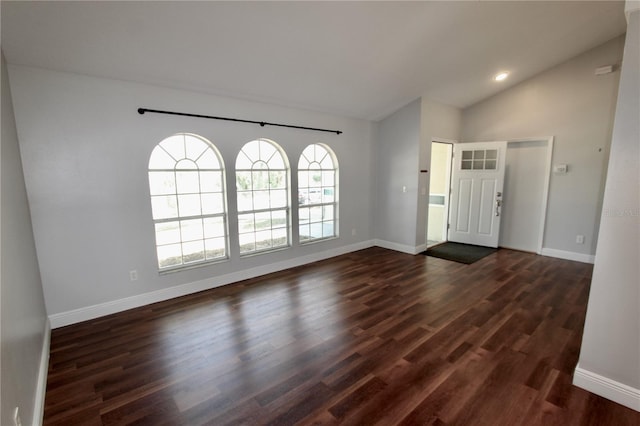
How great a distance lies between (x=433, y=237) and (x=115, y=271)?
597cm

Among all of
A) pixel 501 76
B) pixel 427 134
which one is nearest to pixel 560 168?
pixel 501 76

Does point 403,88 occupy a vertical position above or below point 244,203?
above

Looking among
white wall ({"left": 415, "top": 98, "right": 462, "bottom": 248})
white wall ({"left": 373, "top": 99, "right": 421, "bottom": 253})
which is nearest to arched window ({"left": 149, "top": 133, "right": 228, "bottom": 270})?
white wall ({"left": 373, "top": 99, "right": 421, "bottom": 253})

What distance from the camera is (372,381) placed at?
83.7 inches

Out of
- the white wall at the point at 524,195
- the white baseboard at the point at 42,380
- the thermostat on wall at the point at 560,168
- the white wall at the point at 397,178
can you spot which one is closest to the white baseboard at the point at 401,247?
the white wall at the point at 397,178

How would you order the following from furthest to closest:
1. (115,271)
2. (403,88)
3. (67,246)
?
1. (403,88)
2. (115,271)
3. (67,246)

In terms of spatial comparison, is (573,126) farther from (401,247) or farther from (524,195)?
(401,247)

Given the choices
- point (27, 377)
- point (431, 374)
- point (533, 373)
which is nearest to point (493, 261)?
point (533, 373)

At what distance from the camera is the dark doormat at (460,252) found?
5023 millimetres

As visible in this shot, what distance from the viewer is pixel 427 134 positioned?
17.0 ft

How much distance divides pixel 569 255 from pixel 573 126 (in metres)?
2.16

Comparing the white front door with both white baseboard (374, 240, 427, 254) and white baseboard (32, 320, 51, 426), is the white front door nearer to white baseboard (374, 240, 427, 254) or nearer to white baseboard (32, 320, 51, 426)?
white baseboard (374, 240, 427, 254)

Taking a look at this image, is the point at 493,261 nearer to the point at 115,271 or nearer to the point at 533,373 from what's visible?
the point at 533,373

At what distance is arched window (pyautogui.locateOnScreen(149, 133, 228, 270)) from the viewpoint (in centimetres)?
347
